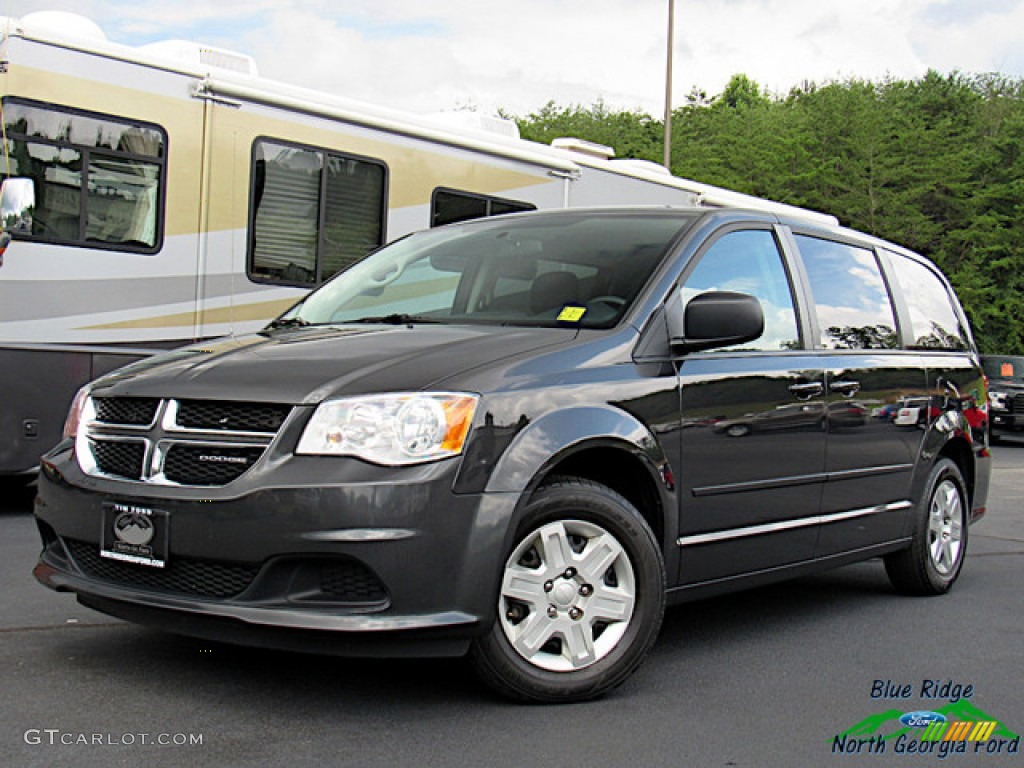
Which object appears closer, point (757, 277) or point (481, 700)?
point (481, 700)

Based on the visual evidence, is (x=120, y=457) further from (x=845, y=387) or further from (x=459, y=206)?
(x=459, y=206)

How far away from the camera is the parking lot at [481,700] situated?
362 centimetres

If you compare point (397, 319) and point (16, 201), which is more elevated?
point (16, 201)

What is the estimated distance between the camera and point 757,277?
5.36 metres

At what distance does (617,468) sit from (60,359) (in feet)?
16.5

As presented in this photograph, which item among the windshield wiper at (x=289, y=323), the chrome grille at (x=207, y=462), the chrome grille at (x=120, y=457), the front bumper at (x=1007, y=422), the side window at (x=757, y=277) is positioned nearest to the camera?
the chrome grille at (x=207, y=462)

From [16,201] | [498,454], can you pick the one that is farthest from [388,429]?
[16,201]

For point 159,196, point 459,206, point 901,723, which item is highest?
point 459,206

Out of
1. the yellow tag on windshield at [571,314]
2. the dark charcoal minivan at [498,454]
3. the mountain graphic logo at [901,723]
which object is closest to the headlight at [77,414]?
the dark charcoal minivan at [498,454]

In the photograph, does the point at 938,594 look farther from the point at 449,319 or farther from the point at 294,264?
the point at 294,264

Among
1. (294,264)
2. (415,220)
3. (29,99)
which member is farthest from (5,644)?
(415,220)

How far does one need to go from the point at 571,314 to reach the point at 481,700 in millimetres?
1408

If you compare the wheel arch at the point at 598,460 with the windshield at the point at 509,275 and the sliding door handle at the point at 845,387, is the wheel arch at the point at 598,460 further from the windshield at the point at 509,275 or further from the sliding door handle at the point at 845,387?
the sliding door handle at the point at 845,387

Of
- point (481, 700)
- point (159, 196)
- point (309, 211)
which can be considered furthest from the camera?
point (309, 211)
